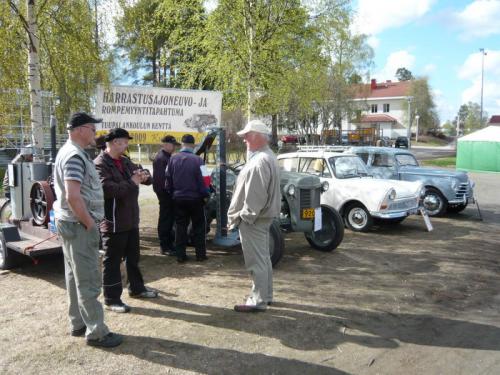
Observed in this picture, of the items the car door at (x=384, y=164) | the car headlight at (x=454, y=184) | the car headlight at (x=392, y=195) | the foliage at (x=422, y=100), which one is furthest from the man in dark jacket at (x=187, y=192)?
the foliage at (x=422, y=100)

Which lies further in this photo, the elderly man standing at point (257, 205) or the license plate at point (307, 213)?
the license plate at point (307, 213)

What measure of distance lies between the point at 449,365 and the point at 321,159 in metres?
6.21

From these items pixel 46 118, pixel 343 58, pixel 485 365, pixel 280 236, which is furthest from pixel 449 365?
pixel 343 58

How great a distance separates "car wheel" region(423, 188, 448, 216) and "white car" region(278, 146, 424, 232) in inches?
74.7

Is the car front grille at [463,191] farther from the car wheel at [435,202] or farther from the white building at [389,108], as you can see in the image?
the white building at [389,108]

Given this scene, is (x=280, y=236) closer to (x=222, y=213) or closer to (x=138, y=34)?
(x=222, y=213)

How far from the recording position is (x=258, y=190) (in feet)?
15.1

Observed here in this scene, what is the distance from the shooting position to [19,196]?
6848 mm

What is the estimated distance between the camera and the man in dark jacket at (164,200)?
7.27 meters

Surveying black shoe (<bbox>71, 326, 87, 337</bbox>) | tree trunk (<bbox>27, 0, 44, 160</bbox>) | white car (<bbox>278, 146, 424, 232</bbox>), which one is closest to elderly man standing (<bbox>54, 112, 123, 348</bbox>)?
black shoe (<bbox>71, 326, 87, 337</bbox>)

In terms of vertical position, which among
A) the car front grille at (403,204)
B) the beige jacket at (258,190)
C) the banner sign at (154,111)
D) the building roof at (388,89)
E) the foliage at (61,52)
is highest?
the building roof at (388,89)

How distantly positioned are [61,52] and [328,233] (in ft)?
17.5

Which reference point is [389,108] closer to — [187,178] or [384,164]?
[384,164]

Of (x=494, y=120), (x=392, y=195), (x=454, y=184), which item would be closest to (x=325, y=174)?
(x=392, y=195)
